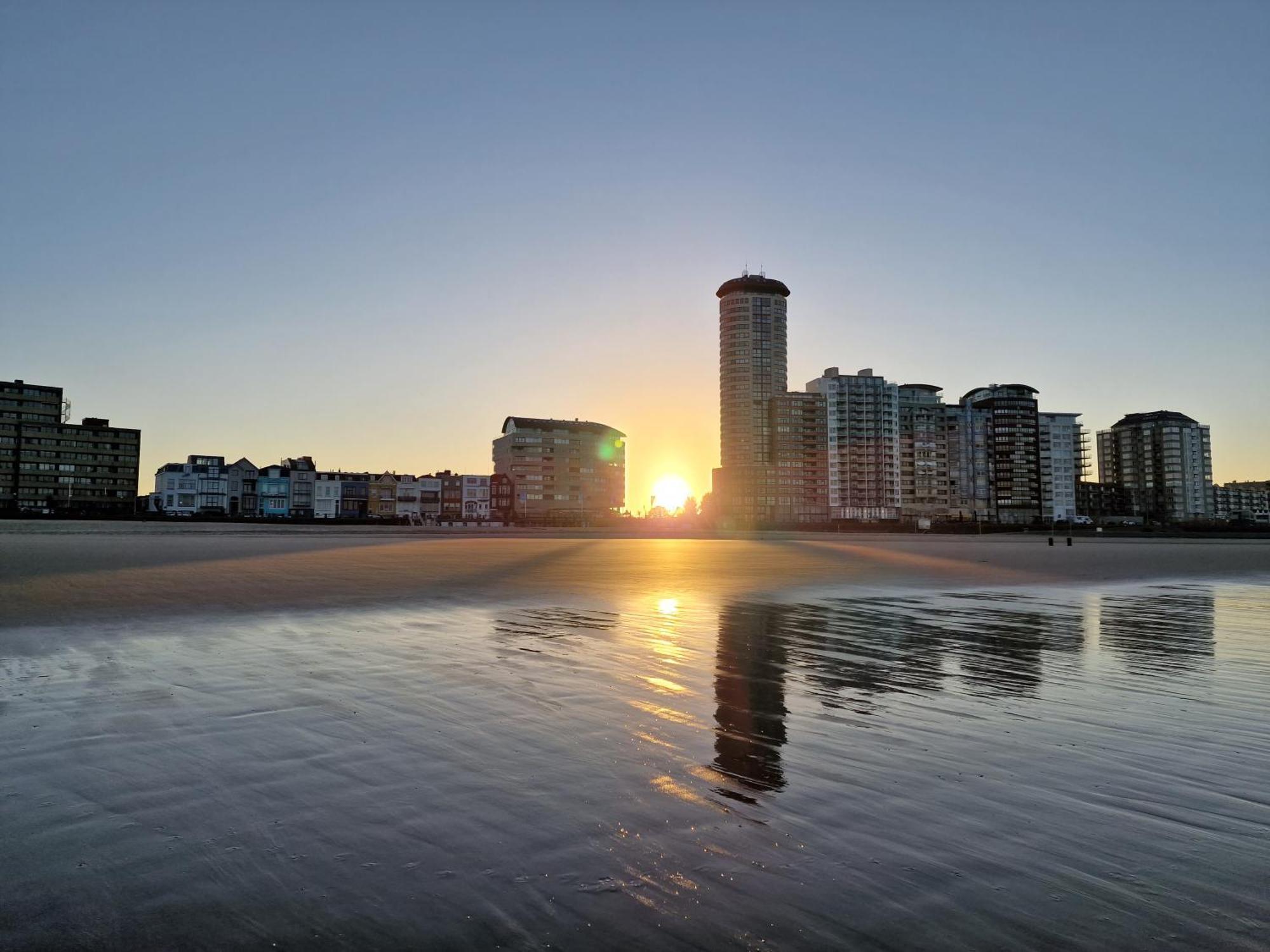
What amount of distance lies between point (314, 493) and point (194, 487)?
80.5 feet

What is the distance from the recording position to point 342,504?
176 m

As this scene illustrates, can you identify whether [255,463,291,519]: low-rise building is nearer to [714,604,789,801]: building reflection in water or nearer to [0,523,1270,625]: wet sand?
[0,523,1270,625]: wet sand

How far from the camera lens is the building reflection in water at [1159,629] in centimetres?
1057

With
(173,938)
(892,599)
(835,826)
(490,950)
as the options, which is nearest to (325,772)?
(173,938)

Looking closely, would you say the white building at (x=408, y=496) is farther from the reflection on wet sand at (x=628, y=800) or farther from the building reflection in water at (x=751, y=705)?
the reflection on wet sand at (x=628, y=800)

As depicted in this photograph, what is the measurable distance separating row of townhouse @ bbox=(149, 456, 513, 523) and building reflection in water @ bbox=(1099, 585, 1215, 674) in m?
134

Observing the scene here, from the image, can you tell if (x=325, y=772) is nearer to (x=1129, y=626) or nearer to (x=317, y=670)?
(x=317, y=670)

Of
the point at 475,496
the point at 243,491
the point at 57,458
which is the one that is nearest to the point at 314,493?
the point at 243,491

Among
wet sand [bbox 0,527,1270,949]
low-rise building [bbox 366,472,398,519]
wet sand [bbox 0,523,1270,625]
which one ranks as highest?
low-rise building [bbox 366,472,398,519]

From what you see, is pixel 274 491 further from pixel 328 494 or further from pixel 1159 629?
pixel 1159 629

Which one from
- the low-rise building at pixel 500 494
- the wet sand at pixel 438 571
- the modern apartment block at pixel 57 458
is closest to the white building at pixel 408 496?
the low-rise building at pixel 500 494

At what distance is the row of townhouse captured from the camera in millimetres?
162000

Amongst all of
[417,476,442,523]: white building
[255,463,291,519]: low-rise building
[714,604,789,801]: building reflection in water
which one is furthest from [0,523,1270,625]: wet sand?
[417,476,442,523]: white building

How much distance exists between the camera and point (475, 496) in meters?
193
